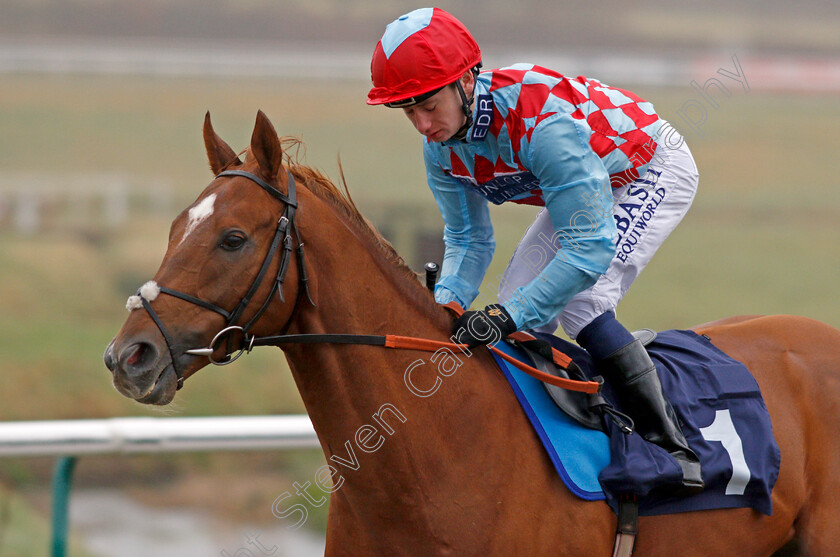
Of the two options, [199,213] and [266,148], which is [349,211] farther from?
[199,213]

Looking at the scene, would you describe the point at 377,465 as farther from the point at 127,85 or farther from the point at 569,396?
the point at 127,85

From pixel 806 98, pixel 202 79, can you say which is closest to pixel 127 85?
pixel 202 79

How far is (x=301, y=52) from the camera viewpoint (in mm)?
24469

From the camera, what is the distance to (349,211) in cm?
229

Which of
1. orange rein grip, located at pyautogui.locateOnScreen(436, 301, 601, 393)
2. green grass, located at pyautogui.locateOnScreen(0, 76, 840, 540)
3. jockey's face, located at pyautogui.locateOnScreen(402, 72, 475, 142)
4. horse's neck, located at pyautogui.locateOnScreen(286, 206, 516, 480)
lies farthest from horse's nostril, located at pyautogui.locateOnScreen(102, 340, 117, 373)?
green grass, located at pyautogui.locateOnScreen(0, 76, 840, 540)

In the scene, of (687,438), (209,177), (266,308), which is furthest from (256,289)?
(209,177)

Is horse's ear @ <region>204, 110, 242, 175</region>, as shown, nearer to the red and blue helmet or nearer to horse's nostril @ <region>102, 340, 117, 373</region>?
the red and blue helmet

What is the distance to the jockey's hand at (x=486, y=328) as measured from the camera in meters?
2.31

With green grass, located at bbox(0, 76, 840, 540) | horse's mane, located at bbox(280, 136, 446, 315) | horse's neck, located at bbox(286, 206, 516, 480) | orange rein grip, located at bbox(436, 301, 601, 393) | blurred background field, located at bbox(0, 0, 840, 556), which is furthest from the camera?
green grass, located at bbox(0, 76, 840, 540)

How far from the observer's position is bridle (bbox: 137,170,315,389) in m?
1.97

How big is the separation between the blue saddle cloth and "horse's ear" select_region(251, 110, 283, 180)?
2.67 feet

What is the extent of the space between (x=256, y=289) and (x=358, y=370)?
0.33m

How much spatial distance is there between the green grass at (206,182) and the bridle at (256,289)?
3.72 m

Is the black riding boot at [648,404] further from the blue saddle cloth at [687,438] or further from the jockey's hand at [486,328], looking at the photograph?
the jockey's hand at [486,328]
